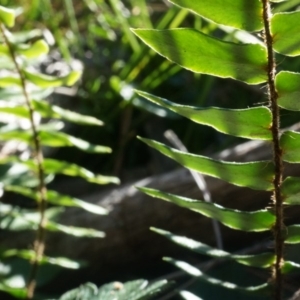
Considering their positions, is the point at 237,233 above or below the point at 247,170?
below

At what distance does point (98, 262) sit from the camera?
95 centimetres

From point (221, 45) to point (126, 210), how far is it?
54 centimetres

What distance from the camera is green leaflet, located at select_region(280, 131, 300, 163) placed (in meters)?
0.46

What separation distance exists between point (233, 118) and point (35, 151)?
15.1 inches

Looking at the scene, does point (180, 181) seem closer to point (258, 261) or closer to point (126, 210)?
point (126, 210)

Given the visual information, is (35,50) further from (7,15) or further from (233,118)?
(233,118)

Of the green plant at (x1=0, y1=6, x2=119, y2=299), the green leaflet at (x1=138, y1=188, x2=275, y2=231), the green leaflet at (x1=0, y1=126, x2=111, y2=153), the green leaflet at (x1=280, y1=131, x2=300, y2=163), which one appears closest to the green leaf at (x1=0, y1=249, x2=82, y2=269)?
the green plant at (x1=0, y1=6, x2=119, y2=299)

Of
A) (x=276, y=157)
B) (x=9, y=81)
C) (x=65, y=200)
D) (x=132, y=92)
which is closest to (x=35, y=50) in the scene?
(x=9, y=81)

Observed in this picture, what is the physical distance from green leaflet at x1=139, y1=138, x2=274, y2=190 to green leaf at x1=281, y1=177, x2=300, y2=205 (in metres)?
0.01

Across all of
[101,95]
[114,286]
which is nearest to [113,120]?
[101,95]

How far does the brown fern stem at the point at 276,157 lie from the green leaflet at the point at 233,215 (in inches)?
0.5

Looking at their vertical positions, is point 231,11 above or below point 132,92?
above

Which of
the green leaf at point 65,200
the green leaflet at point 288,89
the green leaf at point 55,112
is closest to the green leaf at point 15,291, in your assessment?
the green leaf at point 65,200

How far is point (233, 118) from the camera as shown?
1.51ft
